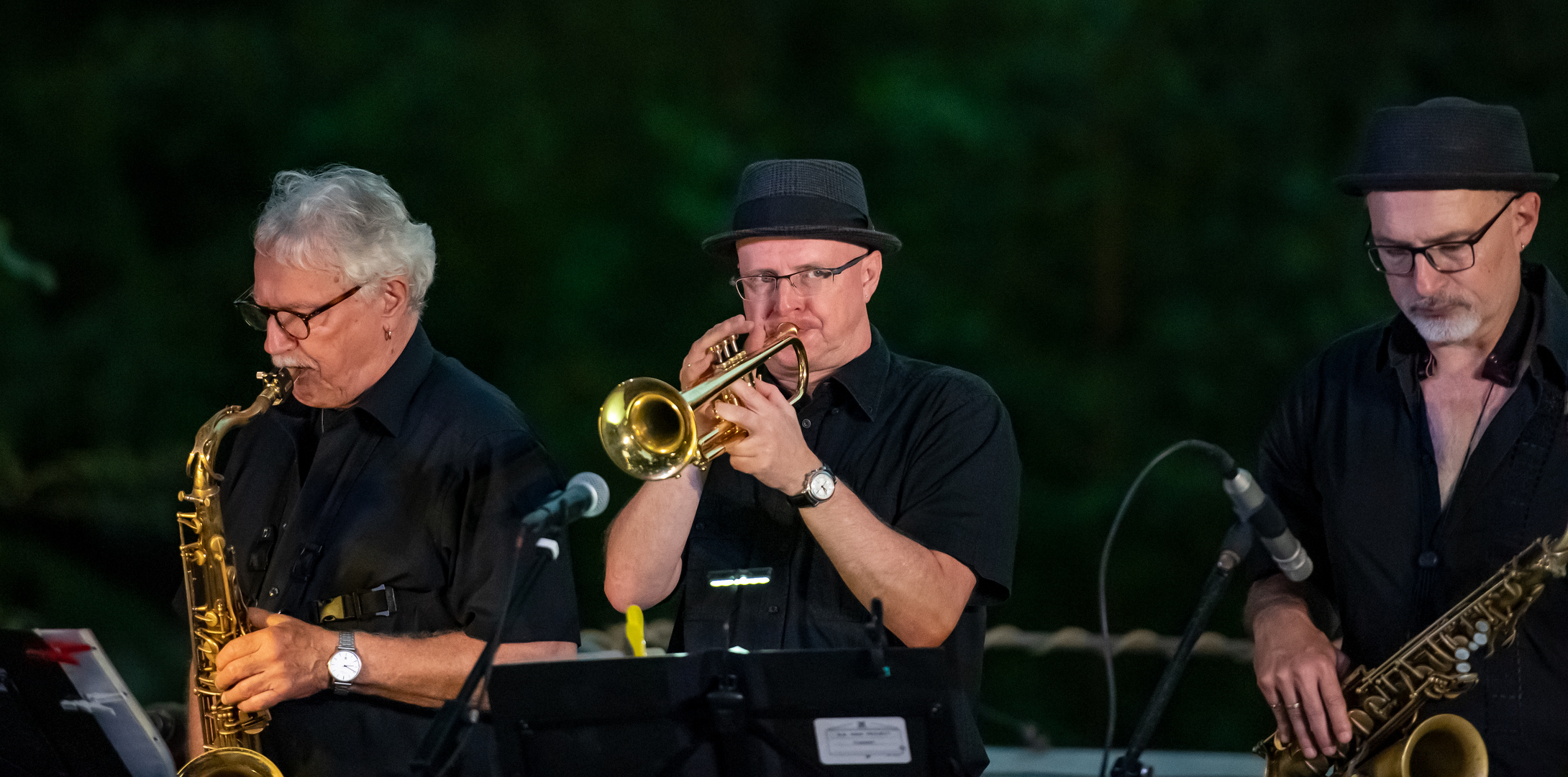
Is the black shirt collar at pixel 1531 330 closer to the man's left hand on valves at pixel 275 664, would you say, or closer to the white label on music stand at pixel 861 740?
the white label on music stand at pixel 861 740

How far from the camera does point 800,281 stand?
3.30m

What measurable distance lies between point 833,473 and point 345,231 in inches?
48.6

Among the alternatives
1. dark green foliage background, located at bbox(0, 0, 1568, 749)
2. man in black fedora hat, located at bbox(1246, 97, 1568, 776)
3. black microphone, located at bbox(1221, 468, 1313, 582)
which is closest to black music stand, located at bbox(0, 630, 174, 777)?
black microphone, located at bbox(1221, 468, 1313, 582)

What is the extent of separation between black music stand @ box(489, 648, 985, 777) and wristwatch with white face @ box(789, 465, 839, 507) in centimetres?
48

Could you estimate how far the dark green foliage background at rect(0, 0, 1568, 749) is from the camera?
8852 millimetres

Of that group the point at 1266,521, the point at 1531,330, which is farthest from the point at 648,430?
the point at 1531,330

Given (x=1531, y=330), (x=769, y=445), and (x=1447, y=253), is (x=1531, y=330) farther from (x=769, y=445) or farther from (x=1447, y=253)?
(x=769, y=445)

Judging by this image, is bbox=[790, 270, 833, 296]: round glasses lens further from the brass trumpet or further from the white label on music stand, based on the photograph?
the white label on music stand

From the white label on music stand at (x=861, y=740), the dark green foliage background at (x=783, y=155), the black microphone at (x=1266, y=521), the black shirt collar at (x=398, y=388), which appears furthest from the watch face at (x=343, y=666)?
the dark green foliage background at (x=783, y=155)

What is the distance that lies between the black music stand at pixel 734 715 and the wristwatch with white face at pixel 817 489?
1.56 feet

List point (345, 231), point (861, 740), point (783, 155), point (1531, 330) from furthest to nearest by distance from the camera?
1. point (783, 155)
2. point (345, 231)
3. point (1531, 330)
4. point (861, 740)

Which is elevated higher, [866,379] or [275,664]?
[866,379]

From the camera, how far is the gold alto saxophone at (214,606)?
3.20 meters

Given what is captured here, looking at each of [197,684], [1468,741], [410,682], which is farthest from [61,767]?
[1468,741]
